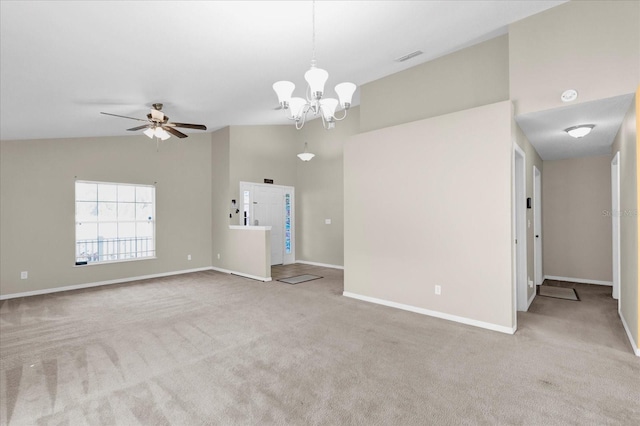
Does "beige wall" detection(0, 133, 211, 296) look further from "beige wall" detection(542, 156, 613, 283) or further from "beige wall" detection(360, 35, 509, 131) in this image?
"beige wall" detection(542, 156, 613, 283)

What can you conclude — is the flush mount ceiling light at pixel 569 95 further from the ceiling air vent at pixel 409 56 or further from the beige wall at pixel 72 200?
the beige wall at pixel 72 200

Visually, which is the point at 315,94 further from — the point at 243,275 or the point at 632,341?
the point at 243,275

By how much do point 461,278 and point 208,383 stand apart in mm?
2909

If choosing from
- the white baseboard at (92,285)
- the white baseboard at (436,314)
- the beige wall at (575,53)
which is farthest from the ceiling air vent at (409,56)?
the white baseboard at (92,285)

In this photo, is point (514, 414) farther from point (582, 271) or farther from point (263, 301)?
point (582, 271)

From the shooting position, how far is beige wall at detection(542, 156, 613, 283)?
572 centimetres

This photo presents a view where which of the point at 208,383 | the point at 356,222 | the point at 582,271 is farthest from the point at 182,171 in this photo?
the point at 582,271

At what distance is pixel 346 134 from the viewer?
24.6ft

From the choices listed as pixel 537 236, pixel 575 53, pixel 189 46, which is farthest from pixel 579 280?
pixel 189 46

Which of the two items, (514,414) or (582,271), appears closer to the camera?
(514,414)

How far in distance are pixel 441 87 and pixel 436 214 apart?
171 cm

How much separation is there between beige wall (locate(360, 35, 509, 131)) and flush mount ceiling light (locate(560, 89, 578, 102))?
24.5 inches

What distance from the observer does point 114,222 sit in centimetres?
619

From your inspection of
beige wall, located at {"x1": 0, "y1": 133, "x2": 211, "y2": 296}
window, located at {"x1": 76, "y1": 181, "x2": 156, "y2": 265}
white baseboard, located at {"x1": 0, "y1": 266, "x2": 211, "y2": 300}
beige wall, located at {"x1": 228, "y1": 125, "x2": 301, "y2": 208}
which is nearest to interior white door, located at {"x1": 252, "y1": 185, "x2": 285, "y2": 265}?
beige wall, located at {"x1": 228, "y1": 125, "x2": 301, "y2": 208}
